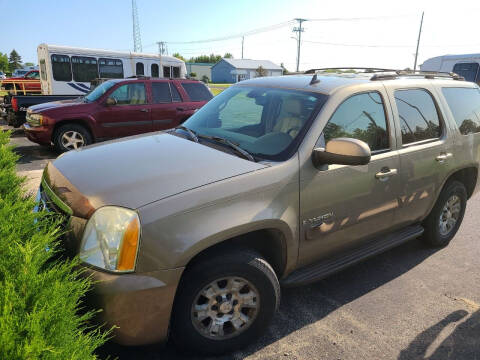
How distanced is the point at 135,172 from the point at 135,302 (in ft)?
2.71

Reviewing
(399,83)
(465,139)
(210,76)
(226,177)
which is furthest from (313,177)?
(210,76)

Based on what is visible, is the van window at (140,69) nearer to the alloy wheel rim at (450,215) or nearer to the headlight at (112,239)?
the alloy wheel rim at (450,215)

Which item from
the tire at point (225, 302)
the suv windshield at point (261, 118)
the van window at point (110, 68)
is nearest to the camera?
the tire at point (225, 302)

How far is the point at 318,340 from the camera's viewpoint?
2.71m

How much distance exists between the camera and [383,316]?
300 cm

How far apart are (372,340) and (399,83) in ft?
7.36

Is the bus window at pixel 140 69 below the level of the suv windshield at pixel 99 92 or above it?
above

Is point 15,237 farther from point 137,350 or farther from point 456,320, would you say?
point 456,320

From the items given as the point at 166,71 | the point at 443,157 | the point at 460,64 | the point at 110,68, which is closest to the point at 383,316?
the point at 443,157

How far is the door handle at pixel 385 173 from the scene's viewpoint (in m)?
3.02

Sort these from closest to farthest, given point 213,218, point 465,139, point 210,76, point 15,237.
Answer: point 15,237 → point 213,218 → point 465,139 → point 210,76

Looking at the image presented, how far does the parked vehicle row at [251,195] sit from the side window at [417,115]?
17mm

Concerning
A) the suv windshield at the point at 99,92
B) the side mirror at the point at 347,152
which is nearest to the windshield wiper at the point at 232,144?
the side mirror at the point at 347,152

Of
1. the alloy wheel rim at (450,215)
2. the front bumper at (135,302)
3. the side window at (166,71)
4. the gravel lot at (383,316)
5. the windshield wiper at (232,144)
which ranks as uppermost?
the side window at (166,71)
